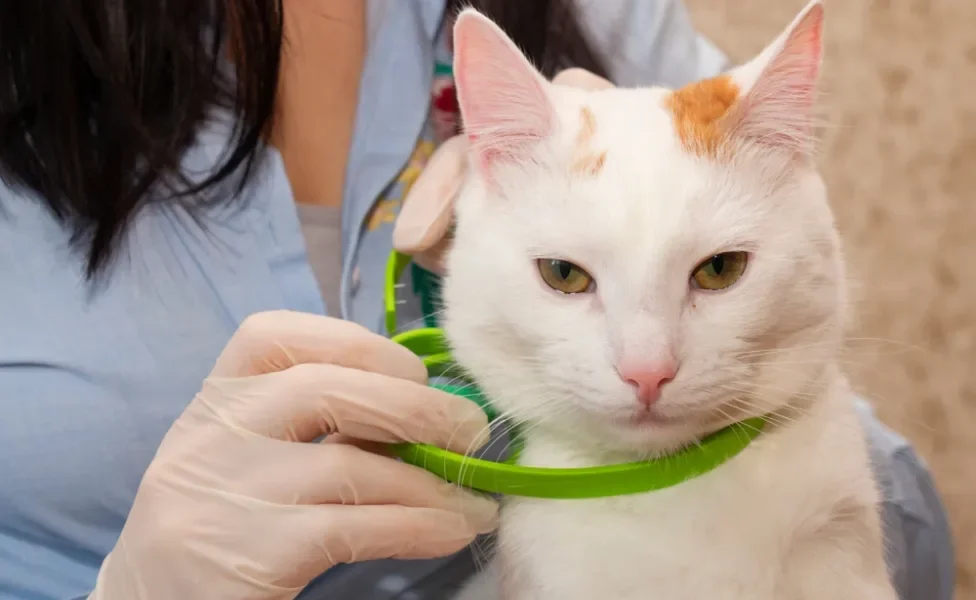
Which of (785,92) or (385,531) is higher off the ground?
(785,92)

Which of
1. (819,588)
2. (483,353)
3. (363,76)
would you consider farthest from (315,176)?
(819,588)


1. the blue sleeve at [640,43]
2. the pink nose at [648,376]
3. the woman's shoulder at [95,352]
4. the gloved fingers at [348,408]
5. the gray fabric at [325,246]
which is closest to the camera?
the pink nose at [648,376]

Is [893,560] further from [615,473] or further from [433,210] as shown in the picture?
[433,210]

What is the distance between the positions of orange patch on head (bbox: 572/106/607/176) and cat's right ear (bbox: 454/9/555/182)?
31mm

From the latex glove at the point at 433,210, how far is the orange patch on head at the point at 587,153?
17 centimetres

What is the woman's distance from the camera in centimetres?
65

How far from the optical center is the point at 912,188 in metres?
1.75

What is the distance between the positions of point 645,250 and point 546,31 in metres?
0.63

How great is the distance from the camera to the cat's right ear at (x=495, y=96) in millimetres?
618

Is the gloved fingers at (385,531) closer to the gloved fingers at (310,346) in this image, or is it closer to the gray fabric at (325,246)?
the gloved fingers at (310,346)

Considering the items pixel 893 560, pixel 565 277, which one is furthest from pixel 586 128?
pixel 893 560

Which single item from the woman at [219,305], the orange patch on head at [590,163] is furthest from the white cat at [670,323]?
the woman at [219,305]

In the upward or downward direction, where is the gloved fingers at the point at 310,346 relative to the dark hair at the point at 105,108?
downward

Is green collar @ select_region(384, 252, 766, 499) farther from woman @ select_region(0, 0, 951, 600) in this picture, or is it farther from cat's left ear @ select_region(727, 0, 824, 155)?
cat's left ear @ select_region(727, 0, 824, 155)
